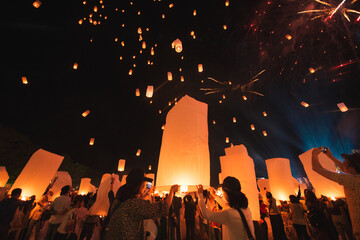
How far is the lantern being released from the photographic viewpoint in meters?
4.20

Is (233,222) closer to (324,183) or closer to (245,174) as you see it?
(245,174)

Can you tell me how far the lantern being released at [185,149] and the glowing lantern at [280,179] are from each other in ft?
17.2

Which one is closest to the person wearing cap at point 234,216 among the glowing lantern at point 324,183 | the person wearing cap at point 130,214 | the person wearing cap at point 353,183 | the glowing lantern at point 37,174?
the person wearing cap at point 130,214

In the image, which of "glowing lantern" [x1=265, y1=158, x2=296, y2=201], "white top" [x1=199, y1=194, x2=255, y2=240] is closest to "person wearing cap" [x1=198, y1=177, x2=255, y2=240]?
"white top" [x1=199, y1=194, x2=255, y2=240]

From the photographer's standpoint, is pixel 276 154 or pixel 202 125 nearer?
pixel 202 125

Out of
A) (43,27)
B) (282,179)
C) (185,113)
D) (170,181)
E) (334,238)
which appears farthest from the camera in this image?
(43,27)

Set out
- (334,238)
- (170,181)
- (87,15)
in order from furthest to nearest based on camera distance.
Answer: (87,15) < (170,181) < (334,238)

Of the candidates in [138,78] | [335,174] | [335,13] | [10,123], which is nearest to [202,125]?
[335,174]

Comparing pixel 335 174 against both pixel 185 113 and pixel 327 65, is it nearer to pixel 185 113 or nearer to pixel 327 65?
pixel 185 113

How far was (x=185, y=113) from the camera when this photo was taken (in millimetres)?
4742

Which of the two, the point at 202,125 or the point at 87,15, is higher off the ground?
the point at 87,15

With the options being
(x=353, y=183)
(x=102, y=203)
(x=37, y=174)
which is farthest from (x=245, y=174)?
(x=37, y=174)

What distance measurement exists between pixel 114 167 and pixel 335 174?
986 inches

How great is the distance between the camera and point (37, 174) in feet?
22.4
